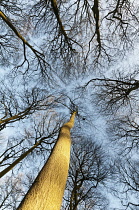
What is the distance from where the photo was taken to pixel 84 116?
811cm

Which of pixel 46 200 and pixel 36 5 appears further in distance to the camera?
pixel 36 5

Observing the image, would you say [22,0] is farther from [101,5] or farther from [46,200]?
[46,200]

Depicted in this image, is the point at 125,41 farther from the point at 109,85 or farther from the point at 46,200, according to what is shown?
the point at 46,200

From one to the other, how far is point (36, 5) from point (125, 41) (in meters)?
4.16

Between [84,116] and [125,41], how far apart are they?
475cm

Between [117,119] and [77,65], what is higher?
[77,65]

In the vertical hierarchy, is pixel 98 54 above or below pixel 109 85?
above

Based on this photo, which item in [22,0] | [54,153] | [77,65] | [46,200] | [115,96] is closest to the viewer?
[46,200]

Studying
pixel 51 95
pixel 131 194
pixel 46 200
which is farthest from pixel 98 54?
pixel 131 194

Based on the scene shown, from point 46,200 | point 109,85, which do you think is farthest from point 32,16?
point 46,200

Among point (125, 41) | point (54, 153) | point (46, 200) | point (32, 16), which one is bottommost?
point (46, 200)

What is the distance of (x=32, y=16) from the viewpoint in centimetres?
480

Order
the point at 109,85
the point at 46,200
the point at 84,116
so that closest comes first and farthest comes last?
1. the point at 46,200
2. the point at 109,85
3. the point at 84,116

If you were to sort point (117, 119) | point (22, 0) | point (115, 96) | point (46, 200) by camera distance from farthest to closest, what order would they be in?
point (117, 119) → point (115, 96) → point (22, 0) → point (46, 200)
